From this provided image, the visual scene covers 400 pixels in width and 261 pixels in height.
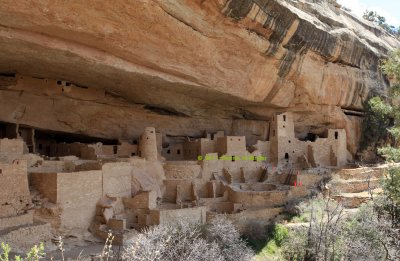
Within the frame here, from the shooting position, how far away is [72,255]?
9.20 metres

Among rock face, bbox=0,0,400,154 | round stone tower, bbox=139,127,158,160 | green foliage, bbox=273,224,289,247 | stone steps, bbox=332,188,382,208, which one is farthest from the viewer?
round stone tower, bbox=139,127,158,160

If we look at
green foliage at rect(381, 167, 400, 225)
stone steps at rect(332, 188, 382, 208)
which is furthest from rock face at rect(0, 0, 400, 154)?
green foliage at rect(381, 167, 400, 225)

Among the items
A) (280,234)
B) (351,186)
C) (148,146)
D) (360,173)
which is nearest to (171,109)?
(148,146)

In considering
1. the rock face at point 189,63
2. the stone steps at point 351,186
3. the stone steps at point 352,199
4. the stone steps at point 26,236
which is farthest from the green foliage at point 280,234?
the stone steps at point 26,236

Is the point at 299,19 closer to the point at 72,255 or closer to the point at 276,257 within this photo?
the point at 276,257

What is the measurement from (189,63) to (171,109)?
13.4 feet

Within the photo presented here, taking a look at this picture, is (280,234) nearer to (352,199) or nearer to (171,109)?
(352,199)

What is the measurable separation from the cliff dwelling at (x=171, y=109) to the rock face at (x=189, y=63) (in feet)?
0.14

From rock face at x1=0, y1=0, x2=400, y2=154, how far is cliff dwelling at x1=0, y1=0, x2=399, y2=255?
0.14 ft

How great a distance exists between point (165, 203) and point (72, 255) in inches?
167

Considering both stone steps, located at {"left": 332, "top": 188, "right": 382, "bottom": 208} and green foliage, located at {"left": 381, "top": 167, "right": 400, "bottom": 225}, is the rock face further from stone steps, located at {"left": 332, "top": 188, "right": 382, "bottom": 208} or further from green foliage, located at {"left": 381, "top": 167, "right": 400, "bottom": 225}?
green foliage, located at {"left": 381, "top": 167, "right": 400, "bottom": 225}

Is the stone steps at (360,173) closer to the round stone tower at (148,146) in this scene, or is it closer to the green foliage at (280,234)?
the green foliage at (280,234)

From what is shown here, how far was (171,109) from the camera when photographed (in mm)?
16578

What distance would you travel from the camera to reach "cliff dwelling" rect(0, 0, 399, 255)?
1015 centimetres
